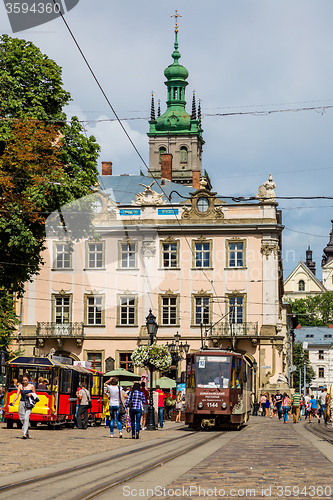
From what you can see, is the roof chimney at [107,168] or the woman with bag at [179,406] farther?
the roof chimney at [107,168]

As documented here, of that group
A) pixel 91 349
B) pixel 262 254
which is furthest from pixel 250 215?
pixel 91 349

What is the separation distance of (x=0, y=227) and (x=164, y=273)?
3083 cm

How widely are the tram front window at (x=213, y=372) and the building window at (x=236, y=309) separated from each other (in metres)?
26.8

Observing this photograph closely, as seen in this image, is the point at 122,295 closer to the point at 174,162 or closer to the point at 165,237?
the point at 165,237

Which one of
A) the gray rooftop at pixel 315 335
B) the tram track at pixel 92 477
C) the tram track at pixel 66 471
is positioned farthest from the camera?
the gray rooftop at pixel 315 335

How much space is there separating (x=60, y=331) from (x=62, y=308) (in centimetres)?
166

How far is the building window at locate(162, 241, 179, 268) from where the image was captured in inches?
2261

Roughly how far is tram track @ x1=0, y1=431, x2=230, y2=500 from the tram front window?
37.9 ft

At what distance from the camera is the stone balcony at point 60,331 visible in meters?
56.4

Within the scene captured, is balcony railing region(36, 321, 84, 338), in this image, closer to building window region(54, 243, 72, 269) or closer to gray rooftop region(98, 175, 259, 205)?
building window region(54, 243, 72, 269)

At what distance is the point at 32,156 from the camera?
2672cm

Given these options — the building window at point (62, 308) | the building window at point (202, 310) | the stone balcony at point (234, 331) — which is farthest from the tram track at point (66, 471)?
the building window at point (62, 308)

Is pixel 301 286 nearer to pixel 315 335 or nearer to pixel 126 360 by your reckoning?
pixel 315 335

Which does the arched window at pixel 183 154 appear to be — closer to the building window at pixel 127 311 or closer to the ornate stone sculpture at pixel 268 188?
the ornate stone sculpture at pixel 268 188
